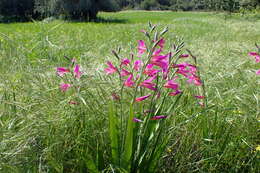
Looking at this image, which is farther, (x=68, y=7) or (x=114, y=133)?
(x=68, y=7)

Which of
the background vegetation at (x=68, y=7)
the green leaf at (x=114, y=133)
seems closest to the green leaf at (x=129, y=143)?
the green leaf at (x=114, y=133)

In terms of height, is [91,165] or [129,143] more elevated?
[129,143]

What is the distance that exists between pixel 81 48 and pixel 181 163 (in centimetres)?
362

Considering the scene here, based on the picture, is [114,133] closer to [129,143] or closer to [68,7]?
[129,143]

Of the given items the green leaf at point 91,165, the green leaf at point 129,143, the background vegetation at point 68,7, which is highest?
the background vegetation at point 68,7

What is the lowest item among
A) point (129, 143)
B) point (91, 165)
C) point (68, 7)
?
point (91, 165)

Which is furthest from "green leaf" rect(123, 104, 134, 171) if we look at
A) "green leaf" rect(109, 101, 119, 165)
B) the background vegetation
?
the background vegetation

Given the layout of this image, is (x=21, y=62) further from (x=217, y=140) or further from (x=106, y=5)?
(x=106, y=5)

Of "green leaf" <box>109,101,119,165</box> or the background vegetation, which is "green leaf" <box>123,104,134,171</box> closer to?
"green leaf" <box>109,101,119,165</box>

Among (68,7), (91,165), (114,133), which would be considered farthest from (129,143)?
(68,7)

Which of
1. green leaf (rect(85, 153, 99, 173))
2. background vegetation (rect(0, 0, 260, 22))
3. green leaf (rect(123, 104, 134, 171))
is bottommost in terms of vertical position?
green leaf (rect(85, 153, 99, 173))

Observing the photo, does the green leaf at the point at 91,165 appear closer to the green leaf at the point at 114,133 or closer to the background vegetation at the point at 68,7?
the green leaf at the point at 114,133

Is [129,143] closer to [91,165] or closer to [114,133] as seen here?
[114,133]

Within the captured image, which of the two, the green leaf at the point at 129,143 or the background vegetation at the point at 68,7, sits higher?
the background vegetation at the point at 68,7
